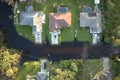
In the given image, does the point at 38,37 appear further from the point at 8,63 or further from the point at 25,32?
the point at 8,63

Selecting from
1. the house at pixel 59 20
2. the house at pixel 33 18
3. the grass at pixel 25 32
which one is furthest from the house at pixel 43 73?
the house at pixel 59 20

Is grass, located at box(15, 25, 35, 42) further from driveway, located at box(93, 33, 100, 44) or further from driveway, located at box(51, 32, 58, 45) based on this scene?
driveway, located at box(93, 33, 100, 44)

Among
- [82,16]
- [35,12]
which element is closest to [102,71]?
[82,16]

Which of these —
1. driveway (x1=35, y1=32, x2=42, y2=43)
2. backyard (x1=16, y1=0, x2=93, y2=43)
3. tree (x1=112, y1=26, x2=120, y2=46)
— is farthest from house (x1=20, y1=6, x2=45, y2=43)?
tree (x1=112, y1=26, x2=120, y2=46)

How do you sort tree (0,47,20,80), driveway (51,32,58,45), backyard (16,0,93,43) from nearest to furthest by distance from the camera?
tree (0,47,20,80) → backyard (16,0,93,43) → driveway (51,32,58,45)

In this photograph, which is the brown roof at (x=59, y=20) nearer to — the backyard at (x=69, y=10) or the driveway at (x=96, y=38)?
the backyard at (x=69, y=10)

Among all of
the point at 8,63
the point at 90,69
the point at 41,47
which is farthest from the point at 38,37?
the point at 90,69
